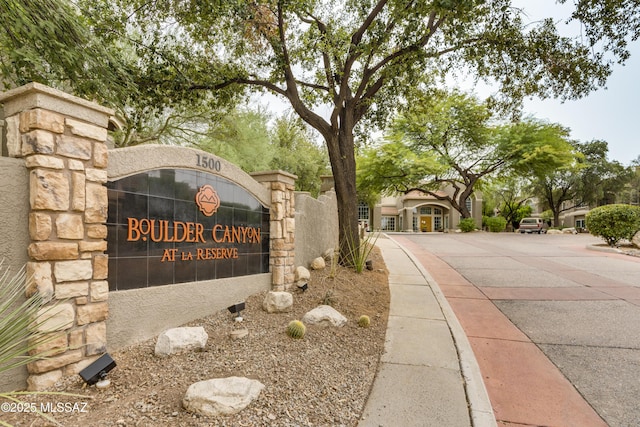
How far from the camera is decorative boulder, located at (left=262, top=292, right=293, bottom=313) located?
4.80 m

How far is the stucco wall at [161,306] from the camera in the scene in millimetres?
3381

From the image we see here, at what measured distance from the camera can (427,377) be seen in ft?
10.8

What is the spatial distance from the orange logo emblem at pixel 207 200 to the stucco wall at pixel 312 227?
2.24 meters

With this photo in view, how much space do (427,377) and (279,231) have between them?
338 centimetres

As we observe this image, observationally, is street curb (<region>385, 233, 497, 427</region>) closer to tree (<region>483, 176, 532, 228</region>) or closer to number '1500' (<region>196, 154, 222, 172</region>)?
number '1500' (<region>196, 154, 222, 172</region>)

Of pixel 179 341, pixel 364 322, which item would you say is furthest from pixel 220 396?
pixel 364 322

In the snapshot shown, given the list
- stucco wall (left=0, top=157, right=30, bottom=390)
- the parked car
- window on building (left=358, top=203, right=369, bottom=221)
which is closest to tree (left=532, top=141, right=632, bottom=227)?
the parked car

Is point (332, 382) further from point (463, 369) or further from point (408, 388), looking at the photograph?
point (463, 369)

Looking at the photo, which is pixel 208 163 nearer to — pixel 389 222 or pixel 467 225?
pixel 467 225

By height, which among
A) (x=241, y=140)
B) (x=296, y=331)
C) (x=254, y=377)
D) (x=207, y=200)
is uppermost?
(x=241, y=140)

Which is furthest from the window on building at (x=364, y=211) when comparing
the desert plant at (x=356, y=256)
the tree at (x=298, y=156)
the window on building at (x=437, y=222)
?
the desert plant at (x=356, y=256)

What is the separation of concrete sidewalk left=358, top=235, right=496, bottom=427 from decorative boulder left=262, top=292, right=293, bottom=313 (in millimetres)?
1545

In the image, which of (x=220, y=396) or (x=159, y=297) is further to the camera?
(x=159, y=297)

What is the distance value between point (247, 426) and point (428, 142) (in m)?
26.0
